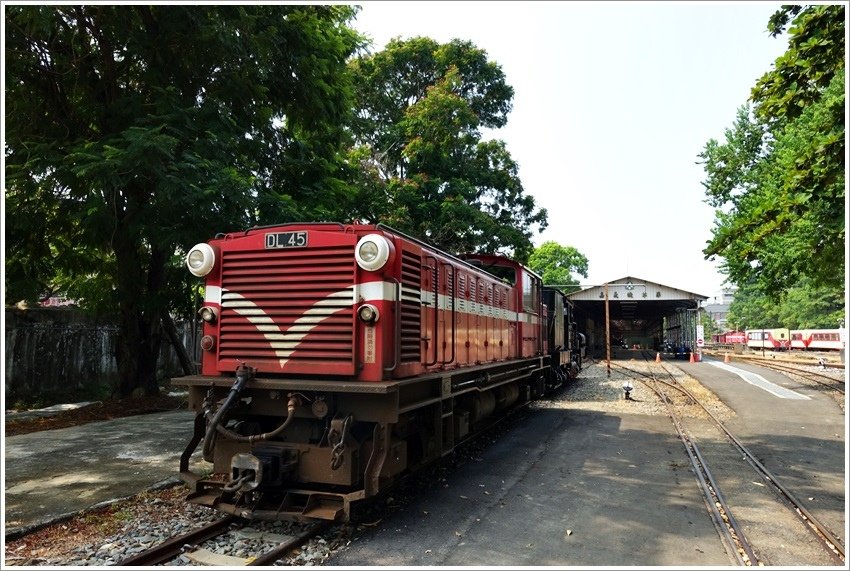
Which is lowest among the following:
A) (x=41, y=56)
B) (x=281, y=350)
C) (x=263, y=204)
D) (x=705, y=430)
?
(x=705, y=430)

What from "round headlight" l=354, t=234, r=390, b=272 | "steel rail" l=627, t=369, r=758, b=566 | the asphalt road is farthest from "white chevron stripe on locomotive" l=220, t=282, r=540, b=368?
"steel rail" l=627, t=369, r=758, b=566

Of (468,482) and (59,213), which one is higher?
(59,213)

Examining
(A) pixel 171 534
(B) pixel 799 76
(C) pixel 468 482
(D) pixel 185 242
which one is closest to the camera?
(A) pixel 171 534

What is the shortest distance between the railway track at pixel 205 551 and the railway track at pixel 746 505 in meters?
4.03

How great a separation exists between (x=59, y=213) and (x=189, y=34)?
13.7 ft

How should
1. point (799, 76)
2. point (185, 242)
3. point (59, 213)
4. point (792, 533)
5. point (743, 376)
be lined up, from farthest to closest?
1. point (743, 376)
2. point (59, 213)
3. point (185, 242)
4. point (799, 76)
5. point (792, 533)

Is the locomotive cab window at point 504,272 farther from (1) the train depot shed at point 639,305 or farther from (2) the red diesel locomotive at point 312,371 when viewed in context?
(1) the train depot shed at point 639,305

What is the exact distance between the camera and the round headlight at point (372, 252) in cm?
556

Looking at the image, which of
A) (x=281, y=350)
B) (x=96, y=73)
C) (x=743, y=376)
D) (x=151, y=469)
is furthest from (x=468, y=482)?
(x=743, y=376)

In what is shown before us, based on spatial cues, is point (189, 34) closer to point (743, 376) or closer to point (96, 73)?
point (96, 73)

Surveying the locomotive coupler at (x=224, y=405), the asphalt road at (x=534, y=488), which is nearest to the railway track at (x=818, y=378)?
the asphalt road at (x=534, y=488)

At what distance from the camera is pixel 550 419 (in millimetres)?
12875

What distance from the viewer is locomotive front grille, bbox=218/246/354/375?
580 cm

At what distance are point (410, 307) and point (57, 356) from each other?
12.5m
